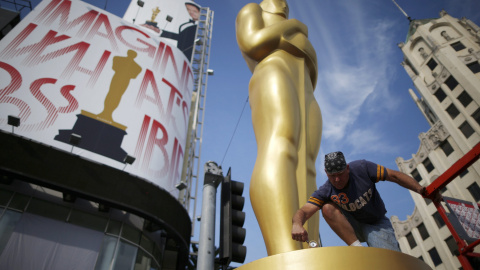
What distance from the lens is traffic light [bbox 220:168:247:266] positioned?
3387mm

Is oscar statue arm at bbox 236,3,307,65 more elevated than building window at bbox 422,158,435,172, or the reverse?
building window at bbox 422,158,435,172

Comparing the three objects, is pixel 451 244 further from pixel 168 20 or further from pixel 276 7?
pixel 276 7

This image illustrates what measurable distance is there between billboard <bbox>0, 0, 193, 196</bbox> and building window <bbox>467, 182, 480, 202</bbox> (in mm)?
21323

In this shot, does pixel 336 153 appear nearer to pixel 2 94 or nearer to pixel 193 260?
pixel 2 94

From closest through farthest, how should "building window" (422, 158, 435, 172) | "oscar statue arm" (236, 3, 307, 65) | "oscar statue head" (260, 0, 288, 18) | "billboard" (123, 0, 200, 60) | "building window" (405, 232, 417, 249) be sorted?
1. "oscar statue arm" (236, 3, 307, 65)
2. "oscar statue head" (260, 0, 288, 18)
3. "billboard" (123, 0, 200, 60)
4. "building window" (405, 232, 417, 249)
5. "building window" (422, 158, 435, 172)

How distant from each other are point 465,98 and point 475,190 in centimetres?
851

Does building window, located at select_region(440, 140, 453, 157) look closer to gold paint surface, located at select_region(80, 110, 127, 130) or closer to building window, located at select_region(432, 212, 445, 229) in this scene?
building window, located at select_region(432, 212, 445, 229)

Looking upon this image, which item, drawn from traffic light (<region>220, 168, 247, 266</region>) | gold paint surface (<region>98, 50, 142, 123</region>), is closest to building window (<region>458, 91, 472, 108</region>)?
gold paint surface (<region>98, 50, 142, 123</region>)

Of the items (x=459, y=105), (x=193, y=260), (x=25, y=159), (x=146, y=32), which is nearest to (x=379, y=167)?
(x=25, y=159)

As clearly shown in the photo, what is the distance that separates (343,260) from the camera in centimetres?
195

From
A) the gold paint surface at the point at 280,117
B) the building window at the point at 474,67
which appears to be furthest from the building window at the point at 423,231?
the gold paint surface at the point at 280,117

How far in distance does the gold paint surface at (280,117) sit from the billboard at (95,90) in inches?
359

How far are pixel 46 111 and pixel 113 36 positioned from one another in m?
5.88

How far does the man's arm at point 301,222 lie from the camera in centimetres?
218
